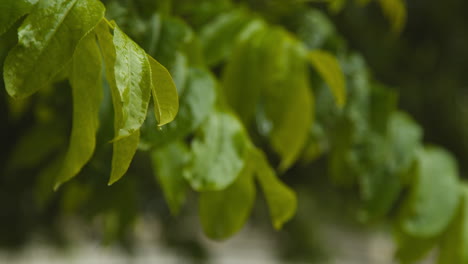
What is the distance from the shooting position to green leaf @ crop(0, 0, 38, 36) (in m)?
0.46

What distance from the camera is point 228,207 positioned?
0.69m

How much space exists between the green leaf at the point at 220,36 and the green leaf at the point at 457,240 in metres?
0.45

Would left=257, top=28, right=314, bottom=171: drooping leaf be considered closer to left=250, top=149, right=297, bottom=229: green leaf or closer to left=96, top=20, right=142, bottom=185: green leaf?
left=250, top=149, right=297, bottom=229: green leaf

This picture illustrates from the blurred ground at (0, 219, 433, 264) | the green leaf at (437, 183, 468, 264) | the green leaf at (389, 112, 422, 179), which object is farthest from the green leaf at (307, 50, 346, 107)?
the blurred ground at (0, 219, 433, 264)

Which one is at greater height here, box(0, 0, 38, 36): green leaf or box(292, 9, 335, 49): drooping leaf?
box(0, 0, 38, 36): green leaf

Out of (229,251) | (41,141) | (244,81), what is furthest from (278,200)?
(229,251)

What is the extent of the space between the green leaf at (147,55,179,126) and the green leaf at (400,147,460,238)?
56 centimetres

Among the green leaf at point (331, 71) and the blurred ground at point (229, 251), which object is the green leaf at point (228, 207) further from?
the blurred ground at point (229, 251)

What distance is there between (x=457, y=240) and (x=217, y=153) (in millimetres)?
452

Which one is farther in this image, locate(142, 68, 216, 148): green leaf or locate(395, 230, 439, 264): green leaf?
locate(395, 230, 439, 264): green leaf

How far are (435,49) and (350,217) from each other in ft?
3.83

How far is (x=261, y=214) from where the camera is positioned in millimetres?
3414

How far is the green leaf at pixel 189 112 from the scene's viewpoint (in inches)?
24.7

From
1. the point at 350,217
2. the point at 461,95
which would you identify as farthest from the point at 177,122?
the point at 350,217
